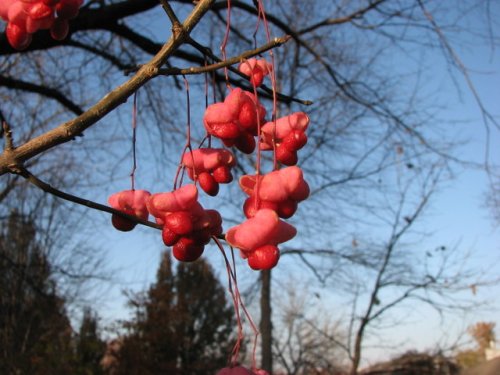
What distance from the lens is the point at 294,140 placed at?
2.44 ft

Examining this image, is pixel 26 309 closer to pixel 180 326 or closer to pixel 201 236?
pixel 180 326

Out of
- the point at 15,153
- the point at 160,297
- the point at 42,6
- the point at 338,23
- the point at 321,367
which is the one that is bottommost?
the point at 15,153

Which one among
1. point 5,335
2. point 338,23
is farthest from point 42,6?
point 5,335

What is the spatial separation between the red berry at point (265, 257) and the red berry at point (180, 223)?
0.10 meters

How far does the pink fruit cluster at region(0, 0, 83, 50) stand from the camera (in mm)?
708

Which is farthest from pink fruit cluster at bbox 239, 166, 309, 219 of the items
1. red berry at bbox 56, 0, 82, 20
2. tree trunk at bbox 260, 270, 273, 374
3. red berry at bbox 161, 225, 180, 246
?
tree trunk at bbox 260, 270, 273, 374

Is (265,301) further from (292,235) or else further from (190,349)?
(292,235)

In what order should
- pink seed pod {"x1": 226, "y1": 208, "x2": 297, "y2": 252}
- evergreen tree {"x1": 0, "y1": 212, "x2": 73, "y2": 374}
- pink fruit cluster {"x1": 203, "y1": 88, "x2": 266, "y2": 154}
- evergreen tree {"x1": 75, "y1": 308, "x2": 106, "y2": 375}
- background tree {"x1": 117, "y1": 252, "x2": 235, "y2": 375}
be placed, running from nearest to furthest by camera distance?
pink seed pod {"x1": 226, "y1": 208, "x2": 297, "y2": 252} → pink fruit cluster {"x1": 203, "y1": 88, "x2": 266, "y2": 154} → evergreen tree {"x1": 0, "y1": 212, "x2": 73, "y2": 374} → evergreen tree {"x1": 75, "y1": 308, "x2": 106, "y2": 375} → background tree {"x1": 117, "y1": 252, "x2": 235, "y2": 375}

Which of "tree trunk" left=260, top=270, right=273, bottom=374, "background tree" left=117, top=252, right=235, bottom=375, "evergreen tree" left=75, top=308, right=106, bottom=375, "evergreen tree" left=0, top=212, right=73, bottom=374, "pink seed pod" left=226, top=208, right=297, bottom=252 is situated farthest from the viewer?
"background tree" left=117, top=252, right=235, bottom=375

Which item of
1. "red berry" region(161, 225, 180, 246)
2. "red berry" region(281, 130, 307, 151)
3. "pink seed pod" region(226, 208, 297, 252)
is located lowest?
"pink seed pod" region(226, 208, 297, 252)

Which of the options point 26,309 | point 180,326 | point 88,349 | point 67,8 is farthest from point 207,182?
point 180,326

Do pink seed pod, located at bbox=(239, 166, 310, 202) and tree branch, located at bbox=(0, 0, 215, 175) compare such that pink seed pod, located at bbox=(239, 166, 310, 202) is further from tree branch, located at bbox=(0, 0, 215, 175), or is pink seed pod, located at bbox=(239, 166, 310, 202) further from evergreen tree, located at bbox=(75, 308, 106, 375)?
evergreen tree, located at bbox=(75, 308, 106, 375)

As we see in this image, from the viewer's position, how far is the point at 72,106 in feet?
13.1

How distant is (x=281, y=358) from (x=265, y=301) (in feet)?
10.7
